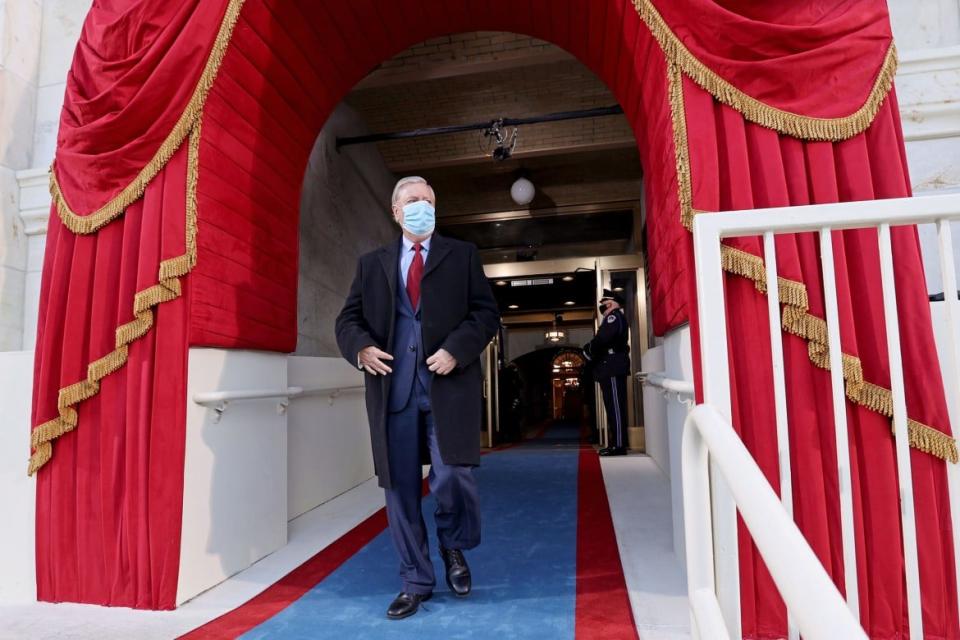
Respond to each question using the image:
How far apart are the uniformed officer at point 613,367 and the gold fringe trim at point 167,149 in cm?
378

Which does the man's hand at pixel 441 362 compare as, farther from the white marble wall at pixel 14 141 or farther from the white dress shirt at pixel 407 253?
the white marble wall at pixel 14 141

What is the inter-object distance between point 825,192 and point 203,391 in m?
2.09

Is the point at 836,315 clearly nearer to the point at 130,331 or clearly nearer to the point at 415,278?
the point at 415,278

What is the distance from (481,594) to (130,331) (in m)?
1.48

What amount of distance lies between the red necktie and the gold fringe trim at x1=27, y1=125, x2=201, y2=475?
0.76 m

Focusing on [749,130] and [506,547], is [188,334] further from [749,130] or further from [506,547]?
[749,130]

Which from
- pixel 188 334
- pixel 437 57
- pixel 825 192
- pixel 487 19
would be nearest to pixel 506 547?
pixel 188 334

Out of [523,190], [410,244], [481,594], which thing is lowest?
[481,594]

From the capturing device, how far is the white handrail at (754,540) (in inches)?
20.3

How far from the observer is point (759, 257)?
1.55 m

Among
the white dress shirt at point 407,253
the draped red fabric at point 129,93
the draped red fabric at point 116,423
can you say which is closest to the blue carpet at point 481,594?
the draped red fabric at point 116,423

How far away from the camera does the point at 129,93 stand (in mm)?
2074

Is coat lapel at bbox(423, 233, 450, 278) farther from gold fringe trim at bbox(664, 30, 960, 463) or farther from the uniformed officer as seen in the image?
the uniformed officer

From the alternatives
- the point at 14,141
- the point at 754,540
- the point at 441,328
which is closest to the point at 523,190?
the point at 14,141
